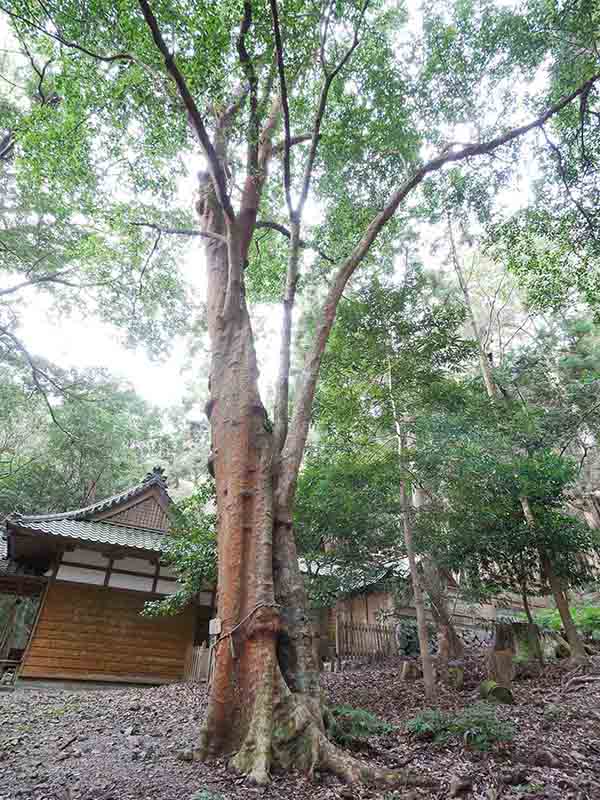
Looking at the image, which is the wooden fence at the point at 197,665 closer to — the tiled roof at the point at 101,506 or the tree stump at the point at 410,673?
the tree stump at the point at 410,673

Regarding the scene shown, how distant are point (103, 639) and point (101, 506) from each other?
320 centimetres

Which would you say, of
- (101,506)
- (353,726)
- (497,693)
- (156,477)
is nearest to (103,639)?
(101,506)

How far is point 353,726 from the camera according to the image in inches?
168

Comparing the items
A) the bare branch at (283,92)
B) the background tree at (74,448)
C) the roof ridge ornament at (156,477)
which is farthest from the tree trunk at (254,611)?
the background tree at (74,448)

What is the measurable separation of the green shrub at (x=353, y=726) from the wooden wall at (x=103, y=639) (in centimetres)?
755

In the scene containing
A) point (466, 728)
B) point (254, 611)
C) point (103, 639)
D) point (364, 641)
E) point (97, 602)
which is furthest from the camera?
point (364, 641)

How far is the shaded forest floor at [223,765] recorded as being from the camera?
2.88m

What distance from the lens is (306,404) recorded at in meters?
4.96

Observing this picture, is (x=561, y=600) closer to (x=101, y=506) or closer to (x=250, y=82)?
(x=250, y=82)

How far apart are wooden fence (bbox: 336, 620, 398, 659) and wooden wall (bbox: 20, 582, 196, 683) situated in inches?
156

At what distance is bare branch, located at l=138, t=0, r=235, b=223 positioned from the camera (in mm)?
3441

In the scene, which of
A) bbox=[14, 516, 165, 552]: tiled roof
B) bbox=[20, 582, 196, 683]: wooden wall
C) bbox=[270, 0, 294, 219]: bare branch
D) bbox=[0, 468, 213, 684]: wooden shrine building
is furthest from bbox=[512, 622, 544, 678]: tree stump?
bbox=[270, 0, 294, 219]: bare branch

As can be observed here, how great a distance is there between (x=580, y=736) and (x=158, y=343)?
1139cm

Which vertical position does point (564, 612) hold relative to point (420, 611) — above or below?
above
